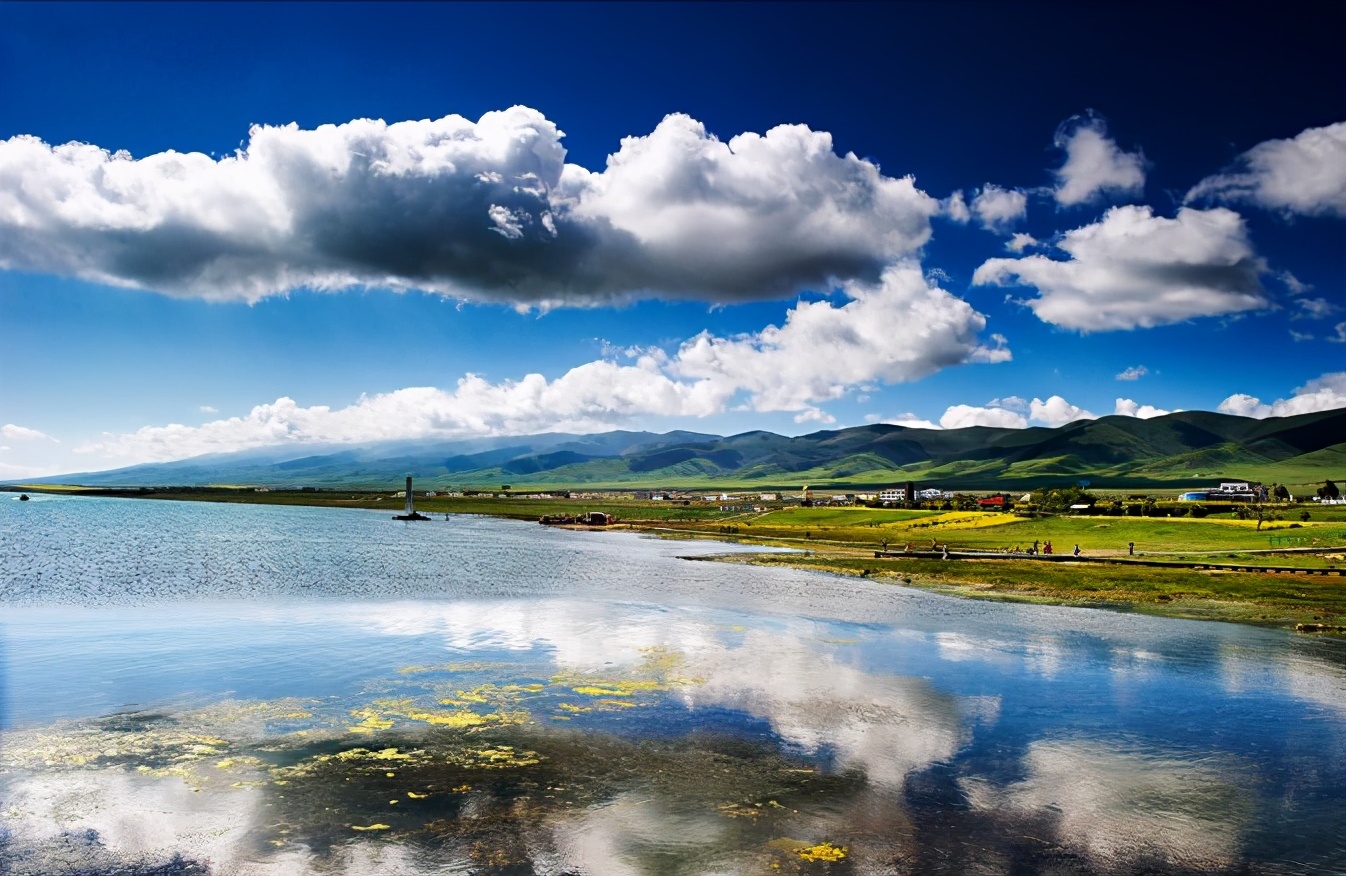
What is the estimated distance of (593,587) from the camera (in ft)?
262

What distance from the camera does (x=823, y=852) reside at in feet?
63.2

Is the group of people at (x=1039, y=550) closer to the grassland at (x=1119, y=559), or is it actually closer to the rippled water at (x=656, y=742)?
the grassland at (x=1119, y=559)

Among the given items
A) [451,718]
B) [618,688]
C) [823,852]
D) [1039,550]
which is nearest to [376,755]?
[451,718]

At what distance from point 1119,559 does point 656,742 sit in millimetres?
88592

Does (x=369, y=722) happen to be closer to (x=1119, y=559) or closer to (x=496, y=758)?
(x=496, y=758)

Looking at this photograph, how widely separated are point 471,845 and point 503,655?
25.7 m

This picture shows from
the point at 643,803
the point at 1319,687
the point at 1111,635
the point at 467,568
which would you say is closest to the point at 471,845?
the point at 643,803

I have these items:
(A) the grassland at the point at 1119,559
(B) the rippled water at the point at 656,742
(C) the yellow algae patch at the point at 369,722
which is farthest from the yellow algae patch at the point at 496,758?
(A) the grassland at the point at 1119,559

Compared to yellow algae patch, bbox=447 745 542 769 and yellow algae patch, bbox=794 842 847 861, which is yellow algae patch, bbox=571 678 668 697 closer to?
yellow algae patch, bbox=447 745 542 769

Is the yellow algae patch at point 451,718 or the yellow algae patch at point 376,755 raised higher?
the yellow algae patch at point 376,755

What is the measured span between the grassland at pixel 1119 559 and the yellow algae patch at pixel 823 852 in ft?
178

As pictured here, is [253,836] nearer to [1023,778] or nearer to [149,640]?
[1023,778]

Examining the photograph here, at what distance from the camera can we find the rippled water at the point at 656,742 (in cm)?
1972

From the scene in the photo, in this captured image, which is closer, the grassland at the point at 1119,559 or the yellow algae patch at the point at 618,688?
the yellow algae patch at the point at 618,688
